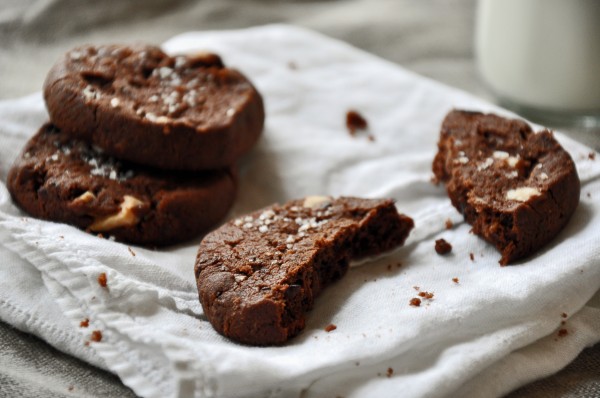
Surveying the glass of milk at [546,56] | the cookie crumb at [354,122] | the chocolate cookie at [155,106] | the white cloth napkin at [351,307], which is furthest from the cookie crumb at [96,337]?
the glass of milk at [546,56]

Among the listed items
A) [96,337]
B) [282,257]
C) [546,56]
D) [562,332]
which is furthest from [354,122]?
[96,337]

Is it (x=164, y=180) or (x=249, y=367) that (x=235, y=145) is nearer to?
(x=164, y=180)

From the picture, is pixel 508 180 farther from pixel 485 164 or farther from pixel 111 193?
pixel 111 193

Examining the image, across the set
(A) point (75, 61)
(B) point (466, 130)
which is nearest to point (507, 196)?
(B) point (466, 130)

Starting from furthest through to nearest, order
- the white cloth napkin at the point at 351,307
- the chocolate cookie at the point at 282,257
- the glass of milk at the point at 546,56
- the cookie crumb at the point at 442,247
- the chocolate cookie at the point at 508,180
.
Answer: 1. the glass of milk at the point at 546,56
2. the cookie crumb at the point at 442,247
3. the chocolate cookie at the point at 508,180
4. the chocolate cookie at the point at 282,257
5. the white cloth napkin at the point at 351,307

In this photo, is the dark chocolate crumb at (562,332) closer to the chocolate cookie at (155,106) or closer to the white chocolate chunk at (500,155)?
the white chocolate chunk at (500,155)

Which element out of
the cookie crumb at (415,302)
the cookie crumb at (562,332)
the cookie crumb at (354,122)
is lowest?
the cookie crumb at (354,122)
